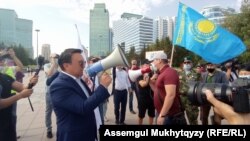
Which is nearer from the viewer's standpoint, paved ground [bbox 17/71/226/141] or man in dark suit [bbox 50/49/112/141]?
man in dark suit [bbox 50/49/112/141]

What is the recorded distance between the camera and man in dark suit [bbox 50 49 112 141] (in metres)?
2.94

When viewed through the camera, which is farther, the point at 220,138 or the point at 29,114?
the point at 29,114

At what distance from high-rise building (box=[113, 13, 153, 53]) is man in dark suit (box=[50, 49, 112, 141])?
5319 inches

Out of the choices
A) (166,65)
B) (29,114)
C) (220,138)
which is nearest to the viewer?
(220,138)

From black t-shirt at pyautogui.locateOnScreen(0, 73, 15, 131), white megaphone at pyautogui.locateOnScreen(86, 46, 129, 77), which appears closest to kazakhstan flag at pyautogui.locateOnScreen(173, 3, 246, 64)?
white megaphone at pyautogui.locateOnScreen(86, 46, 129, 77)

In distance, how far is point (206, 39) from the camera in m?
6.93

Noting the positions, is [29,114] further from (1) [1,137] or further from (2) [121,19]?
(2) [121,19]

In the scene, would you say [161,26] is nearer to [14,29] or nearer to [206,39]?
[14,29]

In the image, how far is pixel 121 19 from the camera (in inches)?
6230

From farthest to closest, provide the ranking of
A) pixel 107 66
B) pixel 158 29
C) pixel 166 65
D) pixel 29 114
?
pixel 158 29
pixel 29 114
pixel 166 65
pixel 107 66

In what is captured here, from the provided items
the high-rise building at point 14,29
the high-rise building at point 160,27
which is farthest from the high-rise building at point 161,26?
the high-rise building at point 14,29

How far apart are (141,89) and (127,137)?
499cm

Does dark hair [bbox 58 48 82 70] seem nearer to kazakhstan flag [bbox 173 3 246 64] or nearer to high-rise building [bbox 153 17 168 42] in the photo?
kazakhstan flag [bbox 173 3 246 64]

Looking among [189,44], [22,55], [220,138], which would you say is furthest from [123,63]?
[22,55]
